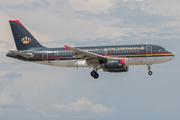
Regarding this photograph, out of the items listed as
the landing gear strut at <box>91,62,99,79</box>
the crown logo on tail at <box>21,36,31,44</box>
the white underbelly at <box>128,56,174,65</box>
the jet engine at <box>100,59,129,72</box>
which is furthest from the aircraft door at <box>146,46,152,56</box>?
the crown logo on tail at <box>21,36,31,44</box>

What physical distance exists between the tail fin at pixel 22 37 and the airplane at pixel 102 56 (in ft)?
3.57

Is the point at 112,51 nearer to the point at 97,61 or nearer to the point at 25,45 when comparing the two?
the point at 97,61

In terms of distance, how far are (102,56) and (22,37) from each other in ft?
50.5

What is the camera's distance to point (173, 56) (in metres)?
42.7

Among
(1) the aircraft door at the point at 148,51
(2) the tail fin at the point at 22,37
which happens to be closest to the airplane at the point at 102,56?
(1) the aircraft door at the point at 148,51

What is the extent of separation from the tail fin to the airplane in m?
1.09

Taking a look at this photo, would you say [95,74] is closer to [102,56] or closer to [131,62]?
[102,56]

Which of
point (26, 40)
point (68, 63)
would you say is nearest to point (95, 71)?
point (68, 63)

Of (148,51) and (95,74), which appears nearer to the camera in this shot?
(148,51)

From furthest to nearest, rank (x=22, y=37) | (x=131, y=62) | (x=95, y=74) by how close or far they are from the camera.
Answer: (x=22, y=37) < (x=95, y=74) < (x=131, y=62)

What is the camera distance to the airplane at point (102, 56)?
1585 inches

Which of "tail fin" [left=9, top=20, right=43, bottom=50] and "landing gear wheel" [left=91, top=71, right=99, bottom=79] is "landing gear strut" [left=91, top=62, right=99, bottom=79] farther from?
"tail fin" [left=9, top=20, right=43, bottom=50]

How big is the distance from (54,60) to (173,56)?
19.4 m

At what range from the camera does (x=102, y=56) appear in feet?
132
